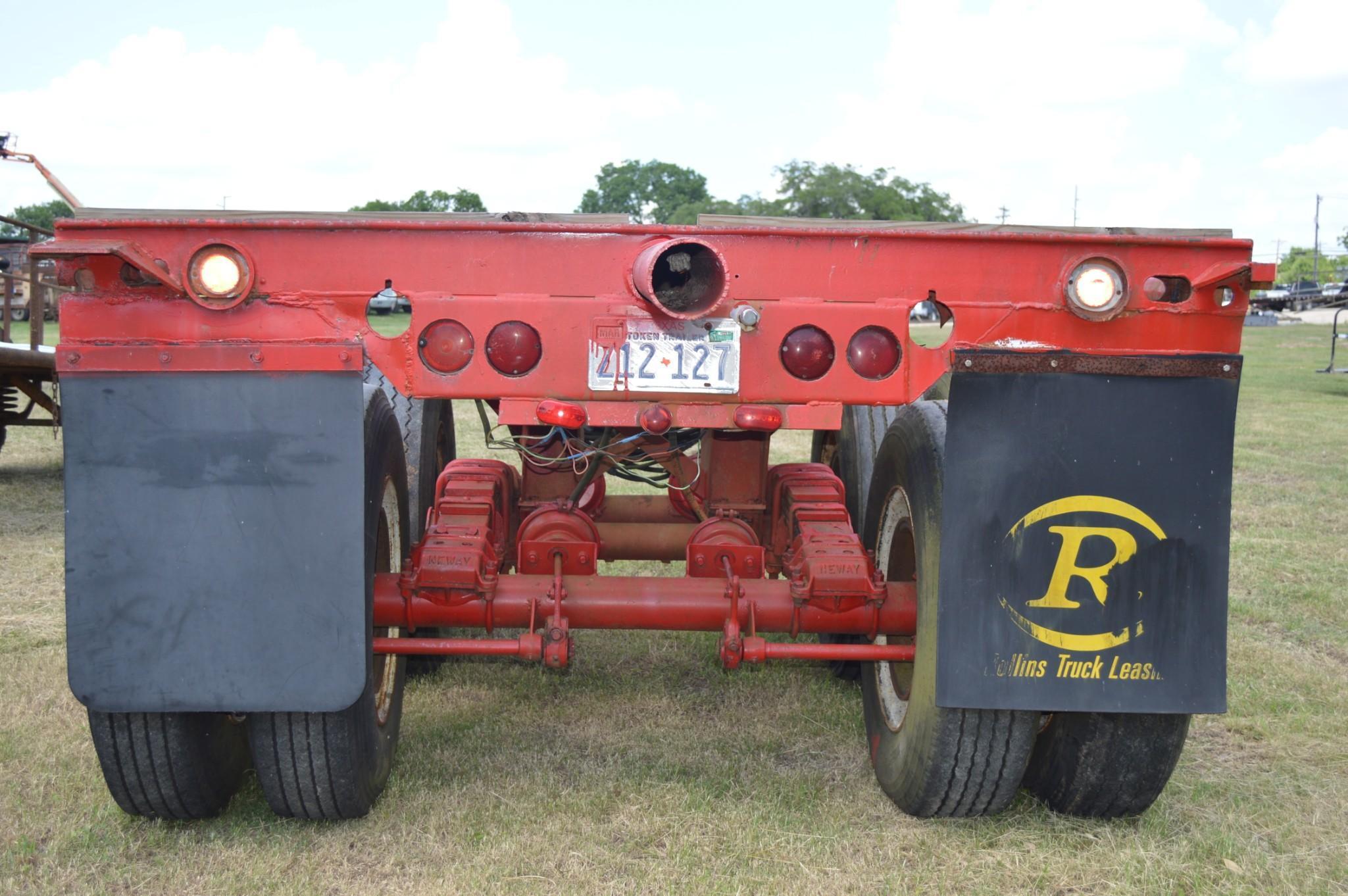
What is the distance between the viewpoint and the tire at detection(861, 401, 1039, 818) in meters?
3.30

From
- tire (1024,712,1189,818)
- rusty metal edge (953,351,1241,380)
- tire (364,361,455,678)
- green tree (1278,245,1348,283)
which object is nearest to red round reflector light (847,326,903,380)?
rusty metal edge (953,351,1241,380)

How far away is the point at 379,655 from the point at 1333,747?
334 centimetres

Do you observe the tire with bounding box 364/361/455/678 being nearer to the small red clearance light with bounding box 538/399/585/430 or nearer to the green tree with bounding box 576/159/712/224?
the small red clearance light with bounding box 538/399/585/430

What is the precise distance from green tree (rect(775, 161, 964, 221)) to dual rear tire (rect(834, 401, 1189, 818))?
3487 inches

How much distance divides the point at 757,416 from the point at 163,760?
1.86 metres

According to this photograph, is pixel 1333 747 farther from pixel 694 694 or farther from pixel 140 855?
pixel 140 855

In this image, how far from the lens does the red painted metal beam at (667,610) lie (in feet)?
11.8

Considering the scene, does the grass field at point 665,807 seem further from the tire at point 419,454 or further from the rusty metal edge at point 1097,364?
the rusty metal edge at point 1097,364

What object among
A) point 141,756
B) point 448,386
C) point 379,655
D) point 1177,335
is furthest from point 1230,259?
point 141,756

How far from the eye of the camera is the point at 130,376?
2832mm

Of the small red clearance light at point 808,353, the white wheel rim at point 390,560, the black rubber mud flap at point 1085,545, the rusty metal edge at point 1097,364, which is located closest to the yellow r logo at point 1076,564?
the black rubber mud flap at point 1085,545

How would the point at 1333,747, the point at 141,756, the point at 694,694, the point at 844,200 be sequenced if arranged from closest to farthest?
the point at 141,756 < the point at 1333,747 < the point at 694,694 < the point at 844,200

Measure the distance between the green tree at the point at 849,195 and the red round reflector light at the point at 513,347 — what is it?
89.1m

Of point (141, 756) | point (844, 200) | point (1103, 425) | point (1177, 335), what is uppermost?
point (844, 200)
